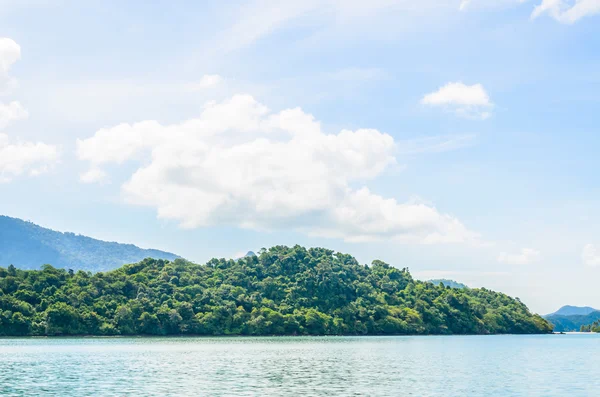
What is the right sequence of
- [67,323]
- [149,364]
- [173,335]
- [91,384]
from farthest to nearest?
[173,335] < [67,323] < [149,364] < [91,384]

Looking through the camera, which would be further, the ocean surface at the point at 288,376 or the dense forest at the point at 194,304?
the dense forest at the point at 194,304

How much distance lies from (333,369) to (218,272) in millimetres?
136214

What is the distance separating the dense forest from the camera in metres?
142

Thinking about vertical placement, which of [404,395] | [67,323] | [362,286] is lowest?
[404,395]

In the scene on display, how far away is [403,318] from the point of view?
634ft

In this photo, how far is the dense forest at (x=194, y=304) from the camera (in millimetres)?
142000

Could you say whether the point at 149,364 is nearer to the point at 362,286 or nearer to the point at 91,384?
the point at 91,384

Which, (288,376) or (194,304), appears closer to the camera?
(288,376)

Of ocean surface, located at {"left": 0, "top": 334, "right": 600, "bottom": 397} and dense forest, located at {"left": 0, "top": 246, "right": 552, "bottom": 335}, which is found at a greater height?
dense forest, located at {"left": 0, "top": 246, "right": 552, "bottom": 335}

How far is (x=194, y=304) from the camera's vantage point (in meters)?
162

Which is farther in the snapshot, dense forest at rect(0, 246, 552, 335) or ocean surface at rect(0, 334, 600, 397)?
dense forest at rect(0, 246, 552, 335)

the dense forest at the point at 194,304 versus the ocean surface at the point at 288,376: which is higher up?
the dense forest at the point at 194,304

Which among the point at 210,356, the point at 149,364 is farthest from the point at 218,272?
the point at 149,364

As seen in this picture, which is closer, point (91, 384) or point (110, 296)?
point (91, 384)
